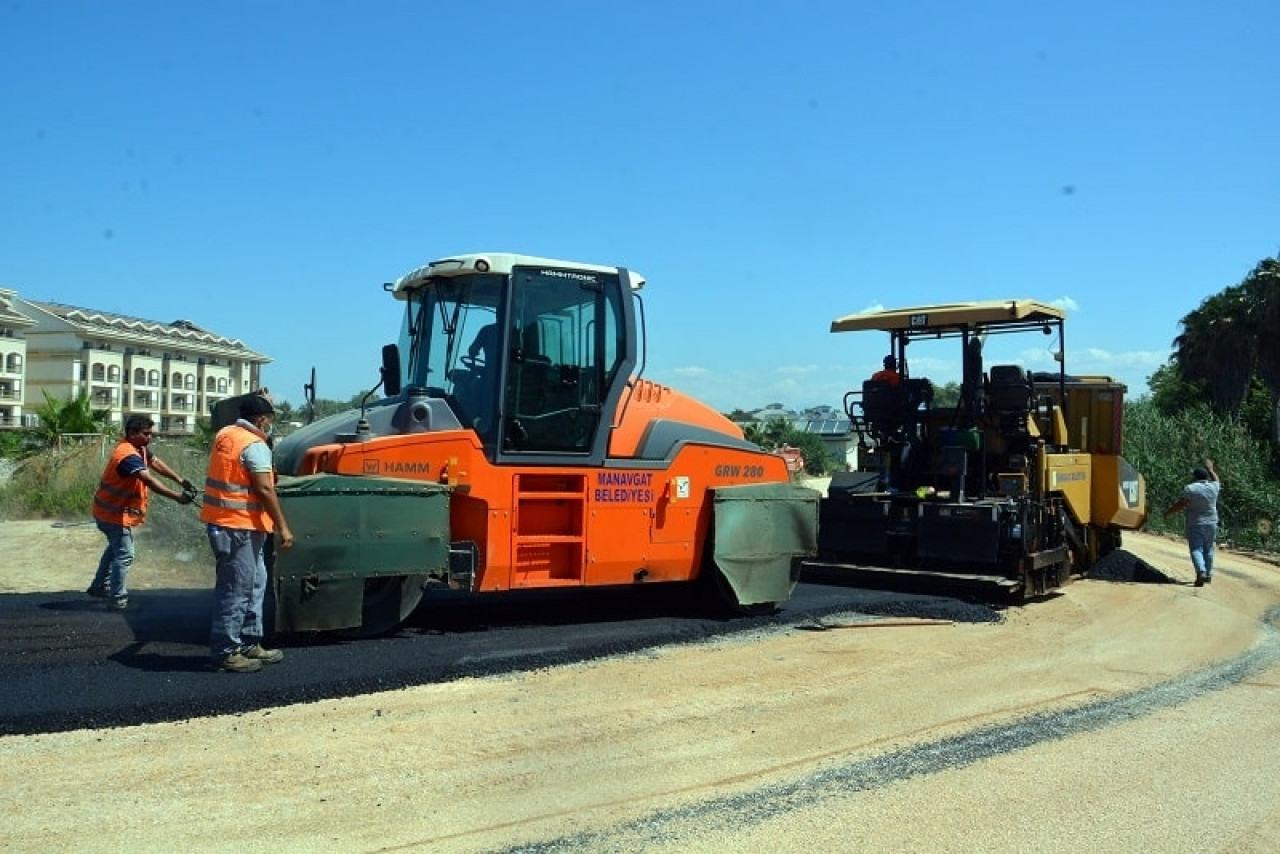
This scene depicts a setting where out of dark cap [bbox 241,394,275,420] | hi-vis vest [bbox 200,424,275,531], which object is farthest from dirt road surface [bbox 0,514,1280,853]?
dark cap [bbox 241,394,275,420]

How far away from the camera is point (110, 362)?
2341 inches

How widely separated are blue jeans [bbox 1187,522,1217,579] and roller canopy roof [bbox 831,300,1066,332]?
138 inches

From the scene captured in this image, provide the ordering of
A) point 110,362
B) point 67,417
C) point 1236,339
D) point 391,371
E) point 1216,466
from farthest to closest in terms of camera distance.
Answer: point 110,362 → point 1236,339 → point 67,417 → point 1216,466 → point 391,371

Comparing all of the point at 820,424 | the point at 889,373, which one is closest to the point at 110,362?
the point at 820,424

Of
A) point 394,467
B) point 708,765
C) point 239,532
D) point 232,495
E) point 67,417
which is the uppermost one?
point 67,417

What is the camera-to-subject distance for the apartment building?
175 ft

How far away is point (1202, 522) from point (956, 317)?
14.4 ft

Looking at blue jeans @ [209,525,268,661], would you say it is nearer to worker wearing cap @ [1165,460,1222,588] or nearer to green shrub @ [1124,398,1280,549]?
worker wearing cap @ [1165,460,1222,588]

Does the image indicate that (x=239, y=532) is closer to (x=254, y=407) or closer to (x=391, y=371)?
(x=254, y=407)

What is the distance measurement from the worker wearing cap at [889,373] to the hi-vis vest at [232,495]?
729cm

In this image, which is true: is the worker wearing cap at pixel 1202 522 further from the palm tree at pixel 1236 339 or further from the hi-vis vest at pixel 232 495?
the palm tree at pixel 1236 339

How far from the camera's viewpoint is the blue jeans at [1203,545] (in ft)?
40.0

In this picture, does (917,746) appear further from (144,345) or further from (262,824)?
(144,345)

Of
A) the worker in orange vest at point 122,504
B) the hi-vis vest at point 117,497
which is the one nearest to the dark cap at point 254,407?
the worker in orange vest at point 122,504
